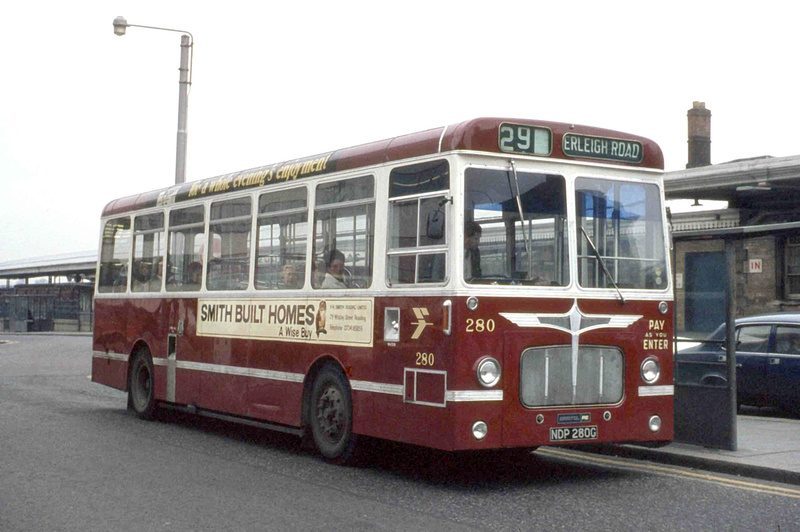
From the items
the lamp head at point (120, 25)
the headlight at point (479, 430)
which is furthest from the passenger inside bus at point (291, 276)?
the lamp head at point (120, 25)

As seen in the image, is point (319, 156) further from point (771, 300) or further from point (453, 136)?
point (771, 300)

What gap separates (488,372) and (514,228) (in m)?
1.19

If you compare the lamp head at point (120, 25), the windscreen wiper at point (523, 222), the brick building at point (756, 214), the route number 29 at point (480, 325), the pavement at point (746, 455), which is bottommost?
the pavement at point (746, 455)

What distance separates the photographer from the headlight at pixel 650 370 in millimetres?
9312

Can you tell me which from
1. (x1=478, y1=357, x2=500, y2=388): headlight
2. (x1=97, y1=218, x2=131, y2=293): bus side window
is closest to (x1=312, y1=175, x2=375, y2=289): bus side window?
(x1=478, y1=357, x2=500, y2=388): headlight

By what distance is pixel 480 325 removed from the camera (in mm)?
8516

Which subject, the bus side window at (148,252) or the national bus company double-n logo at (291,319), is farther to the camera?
the bus side window at (148,252)

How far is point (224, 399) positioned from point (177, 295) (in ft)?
6.15

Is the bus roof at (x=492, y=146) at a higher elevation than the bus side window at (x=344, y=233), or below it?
higher

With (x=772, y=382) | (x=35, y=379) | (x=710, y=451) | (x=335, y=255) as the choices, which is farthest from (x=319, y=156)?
(x=35, y=379)

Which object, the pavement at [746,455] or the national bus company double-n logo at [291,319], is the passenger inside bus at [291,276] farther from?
the pavement at [746,455]

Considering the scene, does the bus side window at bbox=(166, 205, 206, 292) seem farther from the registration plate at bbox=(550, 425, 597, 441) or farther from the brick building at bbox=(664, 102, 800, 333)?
the brick building at bbox=(664, 102, 800, 333)

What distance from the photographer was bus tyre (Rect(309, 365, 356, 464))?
9797 mm

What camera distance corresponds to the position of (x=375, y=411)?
930 centimetres
